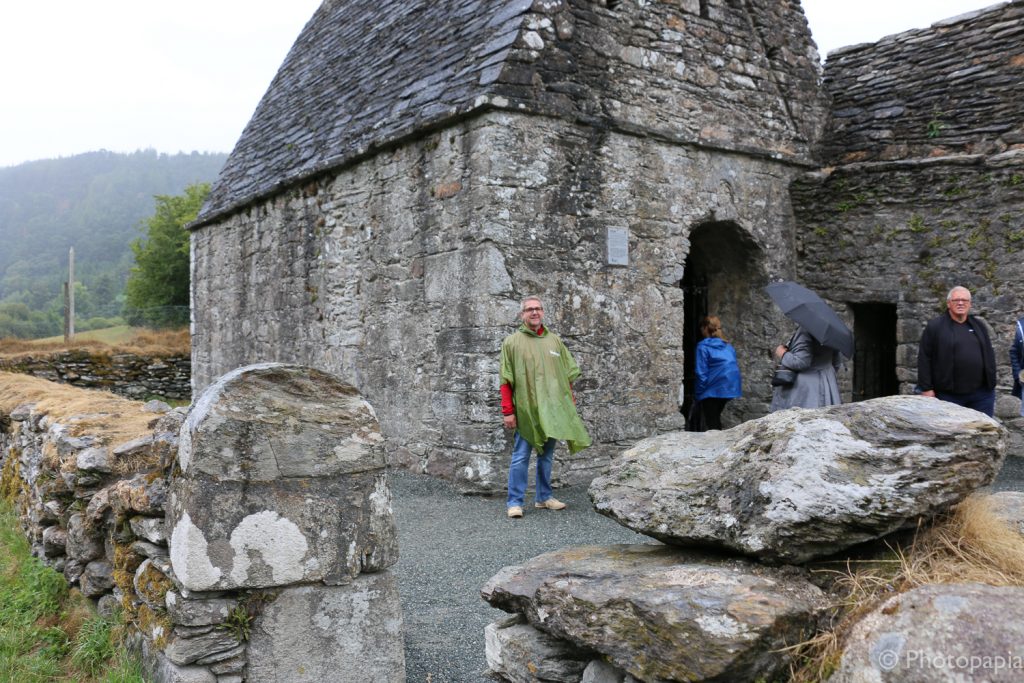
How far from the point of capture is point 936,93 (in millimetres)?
9312

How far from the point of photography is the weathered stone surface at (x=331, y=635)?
299 centimetres

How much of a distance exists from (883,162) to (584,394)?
444cm

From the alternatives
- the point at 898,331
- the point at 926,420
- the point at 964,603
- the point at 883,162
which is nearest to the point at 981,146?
the point at 883,162

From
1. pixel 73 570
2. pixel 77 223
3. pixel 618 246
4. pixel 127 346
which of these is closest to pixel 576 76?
pixel 618 246

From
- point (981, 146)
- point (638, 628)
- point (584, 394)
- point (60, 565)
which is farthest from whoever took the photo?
point (981, 146)

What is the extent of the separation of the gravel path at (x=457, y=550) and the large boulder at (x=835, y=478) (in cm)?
168

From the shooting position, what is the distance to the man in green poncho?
20.3 feet

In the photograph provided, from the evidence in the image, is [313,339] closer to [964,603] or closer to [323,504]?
[323,504]

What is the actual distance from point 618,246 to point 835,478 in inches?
225

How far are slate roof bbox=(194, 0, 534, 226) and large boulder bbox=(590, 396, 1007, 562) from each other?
5.22 m

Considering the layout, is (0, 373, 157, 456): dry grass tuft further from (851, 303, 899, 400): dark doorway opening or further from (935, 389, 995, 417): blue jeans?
(851, 303, 899, 400): dark doorway opening

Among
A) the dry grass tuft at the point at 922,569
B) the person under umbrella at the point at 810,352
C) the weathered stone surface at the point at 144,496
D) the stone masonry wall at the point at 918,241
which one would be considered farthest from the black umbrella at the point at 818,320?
the weathered stone surface at the point at 144,496

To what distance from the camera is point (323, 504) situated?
3053mm

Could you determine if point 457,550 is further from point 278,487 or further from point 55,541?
point 278,487
